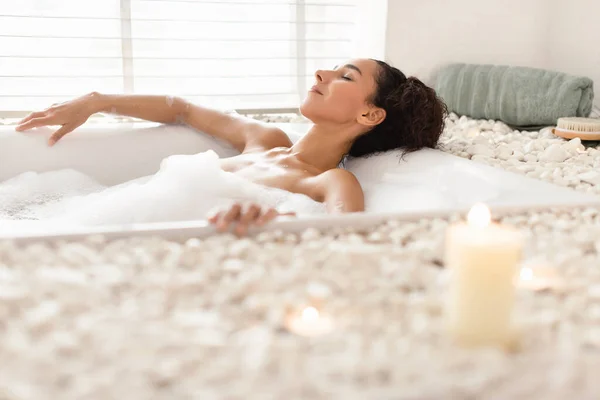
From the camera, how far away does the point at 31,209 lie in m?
2.15

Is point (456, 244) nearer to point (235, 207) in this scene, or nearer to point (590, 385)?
point (590, 385)

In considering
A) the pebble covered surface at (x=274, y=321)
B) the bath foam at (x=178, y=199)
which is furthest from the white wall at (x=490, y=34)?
the pebble covered surface at (x=274, y=321)

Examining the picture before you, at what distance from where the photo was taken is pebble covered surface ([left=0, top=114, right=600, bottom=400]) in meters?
0.67

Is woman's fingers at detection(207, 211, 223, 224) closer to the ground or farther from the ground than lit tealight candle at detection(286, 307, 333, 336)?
farther from the ground

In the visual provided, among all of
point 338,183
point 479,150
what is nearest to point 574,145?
point 479,150

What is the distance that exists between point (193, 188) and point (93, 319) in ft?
3.43

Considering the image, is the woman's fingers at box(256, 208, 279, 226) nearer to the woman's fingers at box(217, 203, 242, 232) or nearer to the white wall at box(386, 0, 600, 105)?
the woman's fingers at box(217, 203, 242, 232)

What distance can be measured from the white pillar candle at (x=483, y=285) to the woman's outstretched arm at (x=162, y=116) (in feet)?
5.26

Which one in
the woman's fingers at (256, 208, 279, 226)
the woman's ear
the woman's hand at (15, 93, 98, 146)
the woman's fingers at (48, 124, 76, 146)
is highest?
the woman's ear

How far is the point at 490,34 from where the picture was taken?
12.2 ft

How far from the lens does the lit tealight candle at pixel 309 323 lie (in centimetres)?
79

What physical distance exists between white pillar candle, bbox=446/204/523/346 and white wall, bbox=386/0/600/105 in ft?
9.67

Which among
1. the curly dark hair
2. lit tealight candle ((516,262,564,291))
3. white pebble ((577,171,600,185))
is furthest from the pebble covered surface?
the curly dark hair

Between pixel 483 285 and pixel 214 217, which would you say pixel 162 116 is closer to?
pixel 214 217
